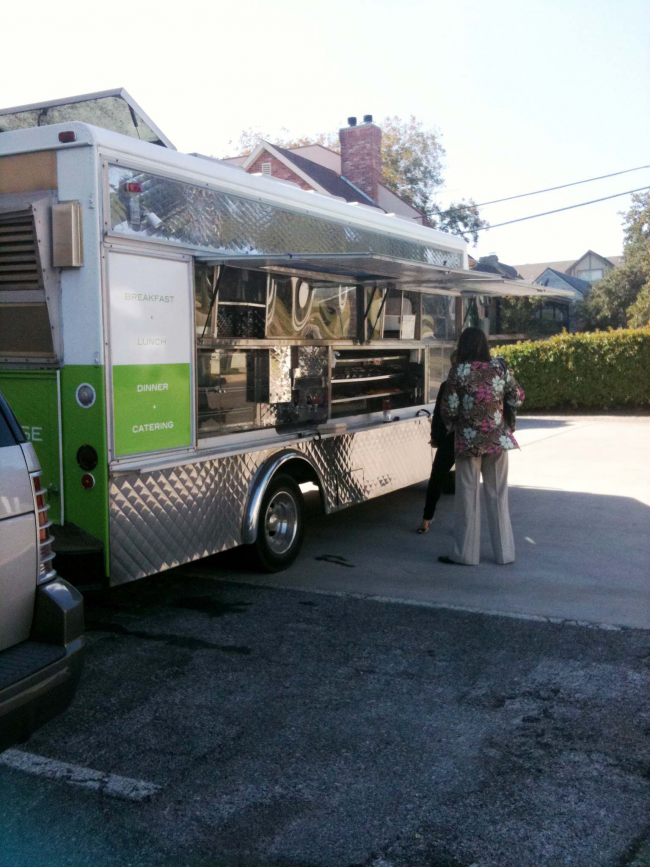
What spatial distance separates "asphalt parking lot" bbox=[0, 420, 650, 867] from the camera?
306cm

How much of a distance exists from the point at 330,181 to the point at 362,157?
1498mm

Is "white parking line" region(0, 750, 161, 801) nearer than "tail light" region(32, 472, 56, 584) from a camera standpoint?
→ No

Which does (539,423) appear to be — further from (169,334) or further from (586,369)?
(169,334)

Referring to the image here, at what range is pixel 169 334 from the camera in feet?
17.3

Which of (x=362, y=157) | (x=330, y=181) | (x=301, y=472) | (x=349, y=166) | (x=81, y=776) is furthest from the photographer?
(x=349, y=166)

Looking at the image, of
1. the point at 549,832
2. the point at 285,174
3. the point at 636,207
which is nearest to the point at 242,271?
the point at 549,832

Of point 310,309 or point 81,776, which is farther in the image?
point 310,309

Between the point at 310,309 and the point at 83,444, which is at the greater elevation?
the point at 310,309

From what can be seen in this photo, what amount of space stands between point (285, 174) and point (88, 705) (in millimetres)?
25388

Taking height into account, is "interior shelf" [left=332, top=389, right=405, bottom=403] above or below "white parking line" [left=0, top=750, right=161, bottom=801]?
above

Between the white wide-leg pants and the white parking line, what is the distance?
3840mm

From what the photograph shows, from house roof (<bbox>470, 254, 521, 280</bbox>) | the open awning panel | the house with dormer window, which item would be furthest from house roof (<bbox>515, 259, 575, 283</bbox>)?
the open awning panel

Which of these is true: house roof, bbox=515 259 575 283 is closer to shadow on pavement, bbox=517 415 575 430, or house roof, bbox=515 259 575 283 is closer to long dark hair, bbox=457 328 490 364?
shadow on pavement, bbox=517 415 575 430

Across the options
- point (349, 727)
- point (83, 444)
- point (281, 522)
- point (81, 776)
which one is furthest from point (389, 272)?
point (81, 776)
